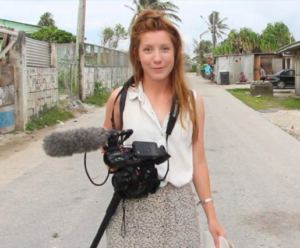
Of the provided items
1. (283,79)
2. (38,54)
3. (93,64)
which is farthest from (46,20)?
(38,54)

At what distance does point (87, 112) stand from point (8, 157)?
8144 millimetres

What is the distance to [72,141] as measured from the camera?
160cm

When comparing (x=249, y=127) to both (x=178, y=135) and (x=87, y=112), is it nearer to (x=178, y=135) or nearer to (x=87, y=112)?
(x=87, y=112)

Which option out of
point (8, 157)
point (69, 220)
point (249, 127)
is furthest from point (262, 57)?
point (69, 220)

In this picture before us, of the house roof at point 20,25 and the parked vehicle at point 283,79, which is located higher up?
the house roof at point 20,25

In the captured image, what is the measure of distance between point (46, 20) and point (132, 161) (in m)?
63.1

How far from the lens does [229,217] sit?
4969mm

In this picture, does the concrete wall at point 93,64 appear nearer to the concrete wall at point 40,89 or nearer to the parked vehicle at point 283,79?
the concrete wall at point 40,89

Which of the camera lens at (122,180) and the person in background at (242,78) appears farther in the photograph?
the person in background at (242,78)

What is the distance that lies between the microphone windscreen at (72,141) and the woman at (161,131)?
13.2 inches

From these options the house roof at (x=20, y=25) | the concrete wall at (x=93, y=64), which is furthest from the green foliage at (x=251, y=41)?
the concrete wall at (x=93, y=64)

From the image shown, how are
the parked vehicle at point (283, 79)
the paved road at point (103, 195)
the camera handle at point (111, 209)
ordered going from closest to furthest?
the camera handle at point (111, 209) < the paved road at point (103, 195) < the parked vehicle at point (283, 79)

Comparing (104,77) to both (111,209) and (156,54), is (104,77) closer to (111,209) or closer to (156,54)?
(156,54)

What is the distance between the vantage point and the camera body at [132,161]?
1.72 meters
